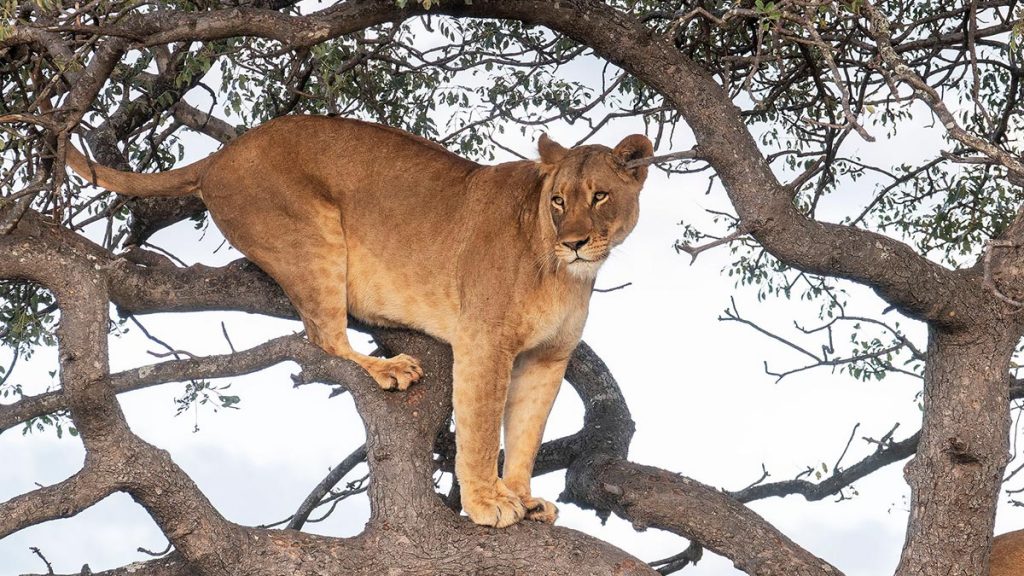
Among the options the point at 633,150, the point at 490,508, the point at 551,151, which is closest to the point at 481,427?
the point at 490,508

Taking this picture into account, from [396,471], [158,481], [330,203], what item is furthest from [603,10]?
[158,481]

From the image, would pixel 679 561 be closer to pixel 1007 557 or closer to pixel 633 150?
pixel 1007 557

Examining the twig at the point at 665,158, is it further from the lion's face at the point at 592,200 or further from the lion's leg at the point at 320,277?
the lion's leg at the point at 320,277

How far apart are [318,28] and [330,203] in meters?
0.81

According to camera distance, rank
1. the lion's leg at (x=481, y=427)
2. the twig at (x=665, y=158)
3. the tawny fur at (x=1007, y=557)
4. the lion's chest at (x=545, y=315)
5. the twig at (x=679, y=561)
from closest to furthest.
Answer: the twig at (x=665, y=158), the lion's leg at (x=481, y=427), the lion's chest at (x=545, y=315), the tawny fur at (x=1007, y=557), the twig at (x=679, y=561)

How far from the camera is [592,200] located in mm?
4973

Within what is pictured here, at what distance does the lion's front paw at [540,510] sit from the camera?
515 cm

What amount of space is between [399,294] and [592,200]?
1.02 meters

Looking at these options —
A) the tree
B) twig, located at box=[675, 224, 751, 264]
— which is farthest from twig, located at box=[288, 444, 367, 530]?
twig, located at box=[675, 224, 751, 264]

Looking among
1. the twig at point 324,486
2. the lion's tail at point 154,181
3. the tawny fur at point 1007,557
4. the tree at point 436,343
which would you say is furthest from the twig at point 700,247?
the twig at point 324,486

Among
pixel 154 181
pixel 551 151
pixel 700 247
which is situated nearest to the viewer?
pixel 700 247

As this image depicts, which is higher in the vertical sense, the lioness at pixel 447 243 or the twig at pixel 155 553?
the lioness at pixel 447 243

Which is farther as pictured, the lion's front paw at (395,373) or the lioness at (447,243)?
the lion's front paw at (395,373)

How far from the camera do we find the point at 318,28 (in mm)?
5051
